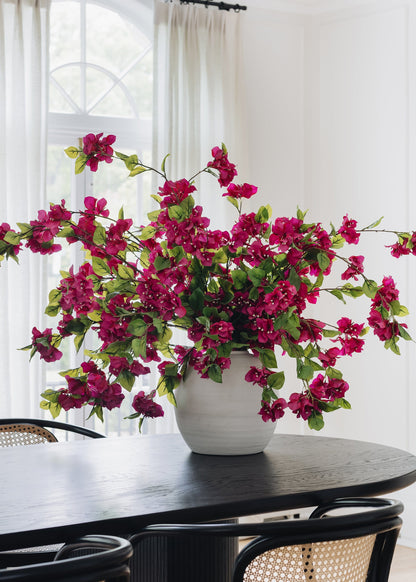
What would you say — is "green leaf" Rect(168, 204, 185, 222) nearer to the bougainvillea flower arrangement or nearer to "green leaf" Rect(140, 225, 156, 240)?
the bougainvillea flower arrangement

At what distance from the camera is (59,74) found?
4.48m

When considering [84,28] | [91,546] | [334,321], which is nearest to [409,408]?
[334,321]

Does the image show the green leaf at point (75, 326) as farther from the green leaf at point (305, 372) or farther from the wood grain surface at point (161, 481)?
the green leaf at point (305, 372)

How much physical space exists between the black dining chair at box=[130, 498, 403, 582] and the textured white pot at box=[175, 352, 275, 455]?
617mm

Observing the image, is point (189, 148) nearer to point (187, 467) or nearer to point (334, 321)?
point (334, 321)

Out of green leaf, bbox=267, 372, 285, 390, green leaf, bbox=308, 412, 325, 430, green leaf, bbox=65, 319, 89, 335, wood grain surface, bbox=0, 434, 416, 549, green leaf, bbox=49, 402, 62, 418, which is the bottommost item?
wood grain surface, bbox=0, 434, 416, 549

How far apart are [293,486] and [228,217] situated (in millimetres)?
2842

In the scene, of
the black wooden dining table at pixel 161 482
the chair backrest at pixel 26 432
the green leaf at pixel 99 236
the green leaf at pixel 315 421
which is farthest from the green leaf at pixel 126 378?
the chair backrest at pixel 26 432

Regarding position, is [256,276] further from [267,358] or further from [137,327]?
[137,327]

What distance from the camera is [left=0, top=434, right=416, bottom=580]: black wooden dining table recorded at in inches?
67.9

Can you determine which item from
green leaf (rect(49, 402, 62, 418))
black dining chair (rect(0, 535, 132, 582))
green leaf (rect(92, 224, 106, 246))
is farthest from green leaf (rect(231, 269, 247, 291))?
black dining chair (rect(0, 535, 132, 582))

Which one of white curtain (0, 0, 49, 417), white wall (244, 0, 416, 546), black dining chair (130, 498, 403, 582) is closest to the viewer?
black dining chair (130, 498, 403, 582)

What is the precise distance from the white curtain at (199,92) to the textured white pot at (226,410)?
2.39m

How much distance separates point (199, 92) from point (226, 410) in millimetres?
2747
